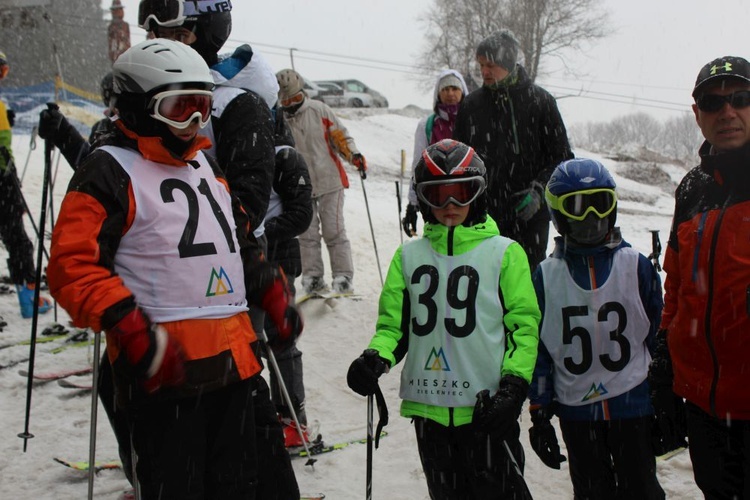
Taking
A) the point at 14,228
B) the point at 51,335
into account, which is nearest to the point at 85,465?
the point at 51,335

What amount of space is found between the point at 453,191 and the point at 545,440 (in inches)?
45.1

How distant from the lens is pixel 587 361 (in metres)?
3.29

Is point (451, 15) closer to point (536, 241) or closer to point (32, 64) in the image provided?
point (32, 64)

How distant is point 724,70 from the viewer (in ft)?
9.08

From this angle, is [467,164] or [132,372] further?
[467,164]

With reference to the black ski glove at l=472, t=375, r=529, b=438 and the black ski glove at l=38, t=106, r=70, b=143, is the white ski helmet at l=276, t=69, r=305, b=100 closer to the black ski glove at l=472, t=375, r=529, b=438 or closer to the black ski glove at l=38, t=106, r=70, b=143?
the black ski glove at l=38, t=106, r=70, b=143

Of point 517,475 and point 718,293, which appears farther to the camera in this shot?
point 517,475

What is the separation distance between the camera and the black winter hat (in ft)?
16.6

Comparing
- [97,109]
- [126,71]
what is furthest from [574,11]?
[126,71]

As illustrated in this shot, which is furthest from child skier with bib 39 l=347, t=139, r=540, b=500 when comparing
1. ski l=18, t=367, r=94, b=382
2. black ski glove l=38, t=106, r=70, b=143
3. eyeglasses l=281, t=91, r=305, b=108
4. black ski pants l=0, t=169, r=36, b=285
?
black ski pants l=0, t=169, r=36, b=285

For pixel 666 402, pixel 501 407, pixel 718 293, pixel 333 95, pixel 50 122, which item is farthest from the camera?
pixel 333 95

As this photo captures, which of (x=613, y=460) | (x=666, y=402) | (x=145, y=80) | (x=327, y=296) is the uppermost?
(x=145, y=80)

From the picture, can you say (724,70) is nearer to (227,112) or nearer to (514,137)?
(227,112)

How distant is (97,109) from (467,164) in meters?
19.2
